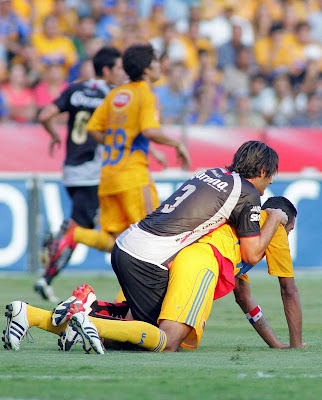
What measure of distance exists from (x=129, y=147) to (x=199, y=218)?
2783mm

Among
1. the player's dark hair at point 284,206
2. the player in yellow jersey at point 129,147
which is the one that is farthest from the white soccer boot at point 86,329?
the player in yellow jersey at point 129,147

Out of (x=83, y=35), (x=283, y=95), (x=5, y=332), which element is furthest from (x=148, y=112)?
(x=83, y=35)

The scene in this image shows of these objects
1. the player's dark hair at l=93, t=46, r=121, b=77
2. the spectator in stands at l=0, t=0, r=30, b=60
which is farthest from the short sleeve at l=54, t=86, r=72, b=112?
the spectator in stands at l=0, t=0, r=30, b=60

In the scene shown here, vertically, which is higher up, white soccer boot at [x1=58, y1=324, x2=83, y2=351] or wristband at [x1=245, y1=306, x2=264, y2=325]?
white soccer boot at [x1=58, y1=324, x2=83, y2=351]

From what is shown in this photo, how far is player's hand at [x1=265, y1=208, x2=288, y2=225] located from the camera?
5828 mm

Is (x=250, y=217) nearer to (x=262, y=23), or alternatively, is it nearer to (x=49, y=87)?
(x=49, y=87)

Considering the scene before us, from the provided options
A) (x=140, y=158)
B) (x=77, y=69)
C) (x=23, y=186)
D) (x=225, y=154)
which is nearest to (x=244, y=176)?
(x=140, y=158)

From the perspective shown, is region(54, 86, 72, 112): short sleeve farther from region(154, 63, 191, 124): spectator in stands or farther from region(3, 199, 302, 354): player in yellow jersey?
region(3, 199, 302, 354): player in yellow jersey

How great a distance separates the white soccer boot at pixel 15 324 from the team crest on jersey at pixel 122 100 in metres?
3.18

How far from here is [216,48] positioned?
1673 centimetres

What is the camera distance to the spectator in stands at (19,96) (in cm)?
1370

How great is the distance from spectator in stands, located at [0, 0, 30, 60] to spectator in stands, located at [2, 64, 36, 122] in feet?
1.98

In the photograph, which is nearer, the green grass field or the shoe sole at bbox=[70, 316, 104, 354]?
the green grass field

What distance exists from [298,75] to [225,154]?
3.62 metres
